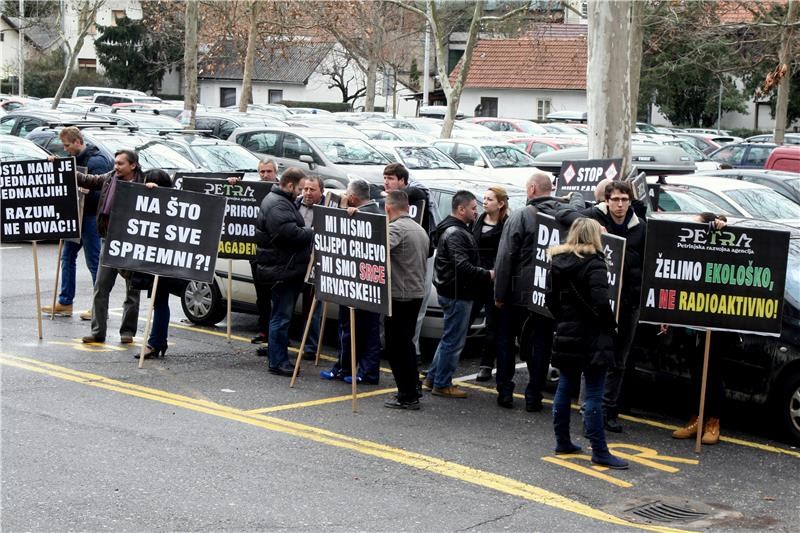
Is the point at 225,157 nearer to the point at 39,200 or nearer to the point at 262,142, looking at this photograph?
the point at 262,142

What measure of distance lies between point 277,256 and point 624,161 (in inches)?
224

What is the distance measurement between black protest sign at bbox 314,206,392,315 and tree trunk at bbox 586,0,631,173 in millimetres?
5346

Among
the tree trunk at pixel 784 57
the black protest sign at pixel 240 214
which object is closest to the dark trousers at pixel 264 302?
the black protest sign at pixel 240 214

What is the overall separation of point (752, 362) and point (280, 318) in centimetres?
416

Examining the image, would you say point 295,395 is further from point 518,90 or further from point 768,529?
point 518,90

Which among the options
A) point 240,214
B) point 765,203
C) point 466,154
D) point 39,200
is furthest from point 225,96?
point 240,214

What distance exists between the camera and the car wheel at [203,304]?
42.3ft

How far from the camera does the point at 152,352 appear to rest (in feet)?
36.7

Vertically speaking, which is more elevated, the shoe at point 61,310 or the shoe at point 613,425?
the shoe at point 61,310

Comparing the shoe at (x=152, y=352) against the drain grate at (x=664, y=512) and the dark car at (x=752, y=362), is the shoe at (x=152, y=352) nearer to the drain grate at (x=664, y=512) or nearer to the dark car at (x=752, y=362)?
the dark car at (x=752, y=362)

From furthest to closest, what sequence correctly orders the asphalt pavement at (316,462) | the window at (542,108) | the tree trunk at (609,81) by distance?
the window at (542,108) < the tree trunk at (609,81) < the asphalt pavement at (316,462)

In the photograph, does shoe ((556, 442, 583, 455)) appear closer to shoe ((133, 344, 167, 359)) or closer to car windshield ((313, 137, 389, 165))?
shoe ((133, 344, 167, 359))

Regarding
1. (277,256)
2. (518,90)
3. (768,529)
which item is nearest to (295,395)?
(277,256)

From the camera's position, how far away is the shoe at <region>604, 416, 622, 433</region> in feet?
30.6
